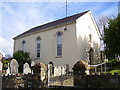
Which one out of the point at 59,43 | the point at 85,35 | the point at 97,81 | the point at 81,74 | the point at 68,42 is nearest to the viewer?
the point at 97,81

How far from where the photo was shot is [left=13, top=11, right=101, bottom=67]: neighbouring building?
1934 cm

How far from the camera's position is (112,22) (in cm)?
1875

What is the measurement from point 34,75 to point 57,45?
42.6ft

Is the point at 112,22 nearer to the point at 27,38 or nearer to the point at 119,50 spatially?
the point at 119,50

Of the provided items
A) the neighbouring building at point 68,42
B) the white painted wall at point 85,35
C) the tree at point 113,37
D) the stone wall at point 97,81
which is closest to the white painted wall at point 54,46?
the neighbouring building at point 68,42

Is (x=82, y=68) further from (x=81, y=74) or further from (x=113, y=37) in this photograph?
(x=113, y=37)

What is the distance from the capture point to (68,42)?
19.8m

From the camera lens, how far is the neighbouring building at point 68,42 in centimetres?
1934

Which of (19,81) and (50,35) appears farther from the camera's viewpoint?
(50,35)

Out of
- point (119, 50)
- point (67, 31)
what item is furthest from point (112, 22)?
point (67, 31)

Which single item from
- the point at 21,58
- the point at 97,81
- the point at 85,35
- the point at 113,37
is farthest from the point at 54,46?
the point at 97,81

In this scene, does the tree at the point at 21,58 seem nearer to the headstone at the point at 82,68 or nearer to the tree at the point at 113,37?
the tree at the point at 113,37

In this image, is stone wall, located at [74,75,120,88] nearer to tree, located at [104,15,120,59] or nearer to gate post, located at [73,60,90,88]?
gate post, located at [73,60,90,88]

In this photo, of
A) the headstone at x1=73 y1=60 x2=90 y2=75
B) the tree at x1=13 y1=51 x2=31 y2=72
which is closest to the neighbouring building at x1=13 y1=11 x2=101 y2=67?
the tree at x1=13 y1=51 x2=31 y2=72
